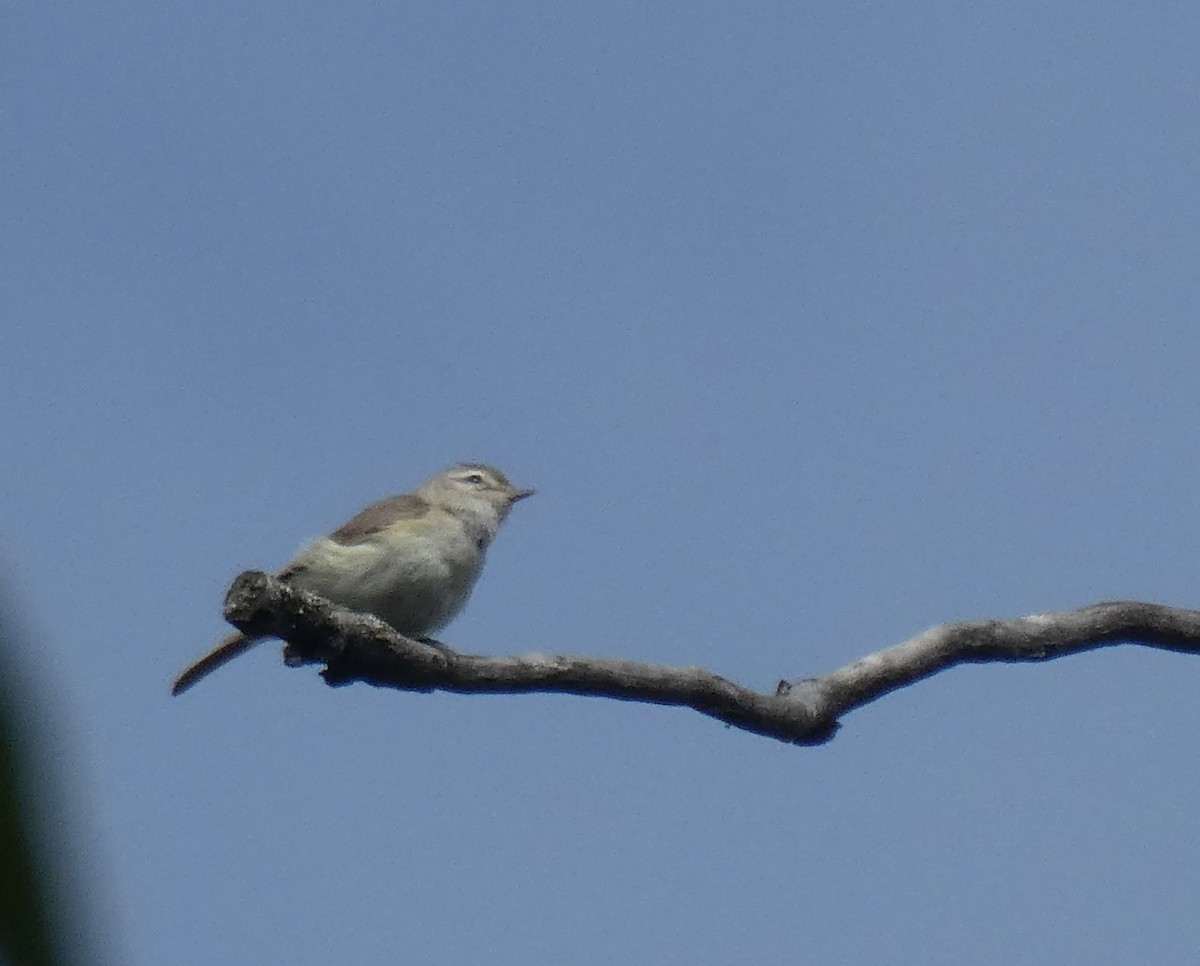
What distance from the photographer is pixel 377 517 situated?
1007cm

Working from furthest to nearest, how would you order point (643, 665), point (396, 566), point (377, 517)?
point (377, 517)
point (396, 566)
point (643, 665)

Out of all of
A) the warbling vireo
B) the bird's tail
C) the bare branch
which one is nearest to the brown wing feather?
the warbling vireo

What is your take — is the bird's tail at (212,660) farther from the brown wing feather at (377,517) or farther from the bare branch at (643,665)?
the bare branch at (643,665)

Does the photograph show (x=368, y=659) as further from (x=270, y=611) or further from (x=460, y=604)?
(x=460, y=604)

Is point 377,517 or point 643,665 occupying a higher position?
point 377,517

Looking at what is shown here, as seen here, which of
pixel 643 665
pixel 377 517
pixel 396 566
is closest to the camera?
pixel 643 665

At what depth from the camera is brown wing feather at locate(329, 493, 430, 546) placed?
9805mm

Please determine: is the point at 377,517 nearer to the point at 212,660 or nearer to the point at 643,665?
the point at 212,660

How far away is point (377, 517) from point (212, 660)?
1.66 metres

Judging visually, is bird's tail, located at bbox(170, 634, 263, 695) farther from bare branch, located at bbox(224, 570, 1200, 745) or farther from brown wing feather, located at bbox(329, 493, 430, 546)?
bare branch, located at bbox(224, 570, 1200, 745)

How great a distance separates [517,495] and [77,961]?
433 inches

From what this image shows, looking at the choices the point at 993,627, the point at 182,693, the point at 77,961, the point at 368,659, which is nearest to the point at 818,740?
the point at 993,627

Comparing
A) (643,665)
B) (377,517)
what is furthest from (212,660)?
(643,665)

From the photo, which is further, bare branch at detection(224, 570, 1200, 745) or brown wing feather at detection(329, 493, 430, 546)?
brown wing feather at detection(329, 493, 430, 546)
